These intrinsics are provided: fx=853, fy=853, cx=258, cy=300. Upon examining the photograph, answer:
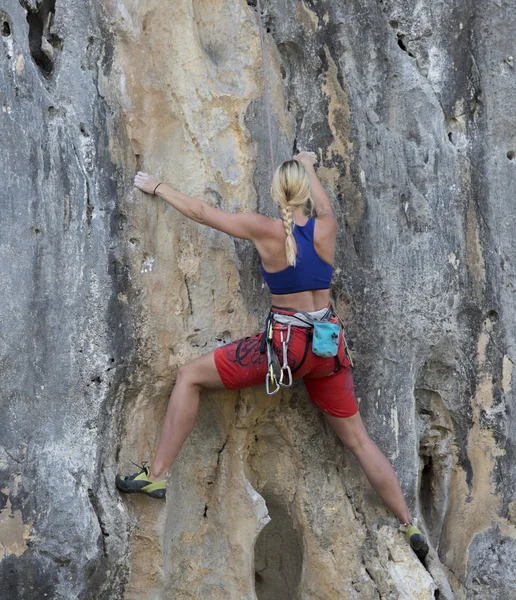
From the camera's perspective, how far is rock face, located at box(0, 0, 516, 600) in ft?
14.5

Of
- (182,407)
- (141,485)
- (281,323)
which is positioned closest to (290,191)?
(281,323)

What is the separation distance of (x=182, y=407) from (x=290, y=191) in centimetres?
128

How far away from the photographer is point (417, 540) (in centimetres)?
487

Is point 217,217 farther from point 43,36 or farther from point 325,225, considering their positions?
point 43,36

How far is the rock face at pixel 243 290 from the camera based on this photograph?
4406mm

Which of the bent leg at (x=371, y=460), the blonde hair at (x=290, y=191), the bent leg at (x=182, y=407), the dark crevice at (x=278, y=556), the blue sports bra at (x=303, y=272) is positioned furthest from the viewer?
the dark crevice at (x=278, y=556)

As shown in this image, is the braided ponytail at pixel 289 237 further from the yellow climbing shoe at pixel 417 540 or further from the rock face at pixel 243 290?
the yellow climbing shoe at pixel 417 540

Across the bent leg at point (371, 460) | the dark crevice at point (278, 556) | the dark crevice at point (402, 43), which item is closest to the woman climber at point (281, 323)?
the bent leg at point (371, 460)

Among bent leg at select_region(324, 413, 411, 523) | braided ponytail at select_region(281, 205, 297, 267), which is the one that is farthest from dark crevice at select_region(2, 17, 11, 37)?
bent leg at select_region(324, 413, 411, 523)

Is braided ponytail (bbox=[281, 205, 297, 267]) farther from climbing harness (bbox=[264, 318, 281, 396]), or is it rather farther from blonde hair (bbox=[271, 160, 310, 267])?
climbing harness (bbox=[264, 318, 281, 396])

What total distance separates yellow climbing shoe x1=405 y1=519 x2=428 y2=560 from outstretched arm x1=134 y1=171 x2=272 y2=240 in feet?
6.37

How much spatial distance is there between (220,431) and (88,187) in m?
1.57

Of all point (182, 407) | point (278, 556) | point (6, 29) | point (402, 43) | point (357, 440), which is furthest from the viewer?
point (278, 556)

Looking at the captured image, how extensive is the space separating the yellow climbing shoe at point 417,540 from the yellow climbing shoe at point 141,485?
145 centimetres
